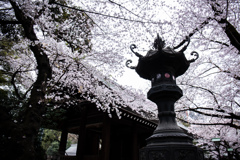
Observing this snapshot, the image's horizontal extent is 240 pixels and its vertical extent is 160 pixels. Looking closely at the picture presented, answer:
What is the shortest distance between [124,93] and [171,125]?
512 centimetres

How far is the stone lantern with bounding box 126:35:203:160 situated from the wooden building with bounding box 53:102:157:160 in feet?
12.7

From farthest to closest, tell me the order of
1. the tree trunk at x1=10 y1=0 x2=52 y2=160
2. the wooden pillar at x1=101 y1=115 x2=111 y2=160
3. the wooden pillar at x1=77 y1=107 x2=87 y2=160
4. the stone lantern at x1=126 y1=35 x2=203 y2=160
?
the wooden pillar at x1=77 y1=107 x2=87 y2=160 < the wooden pillar at x1=101 y1=115 x2=111 y2=160 < the tree trunk at x1=10 y1=0 x2=52 y2=160 < the stone lantern at x1=126 y1=35 x2=203 y2=160

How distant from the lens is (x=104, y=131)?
6.76 meters

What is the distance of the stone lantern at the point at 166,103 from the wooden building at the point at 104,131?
388cm

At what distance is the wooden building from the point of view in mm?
7000

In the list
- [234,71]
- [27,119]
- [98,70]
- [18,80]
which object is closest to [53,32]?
[98,70]

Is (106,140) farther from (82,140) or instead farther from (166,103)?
(166,103)

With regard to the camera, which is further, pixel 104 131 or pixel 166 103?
Answer: pixel 104 131

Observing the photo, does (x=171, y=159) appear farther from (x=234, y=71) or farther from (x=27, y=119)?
(x=234, y=71)

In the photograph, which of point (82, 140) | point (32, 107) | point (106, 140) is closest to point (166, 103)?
point (32, 107)

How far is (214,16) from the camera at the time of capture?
4.11 m

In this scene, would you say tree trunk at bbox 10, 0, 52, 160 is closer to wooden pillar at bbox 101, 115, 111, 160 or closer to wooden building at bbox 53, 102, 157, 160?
wooden building at bbox 53, 102, 157, 160

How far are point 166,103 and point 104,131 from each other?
15.6 feet

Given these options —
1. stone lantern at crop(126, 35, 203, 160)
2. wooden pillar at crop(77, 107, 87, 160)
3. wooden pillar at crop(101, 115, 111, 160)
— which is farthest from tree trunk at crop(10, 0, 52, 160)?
wooden pillar at crop(77, 107, 87, 160)
